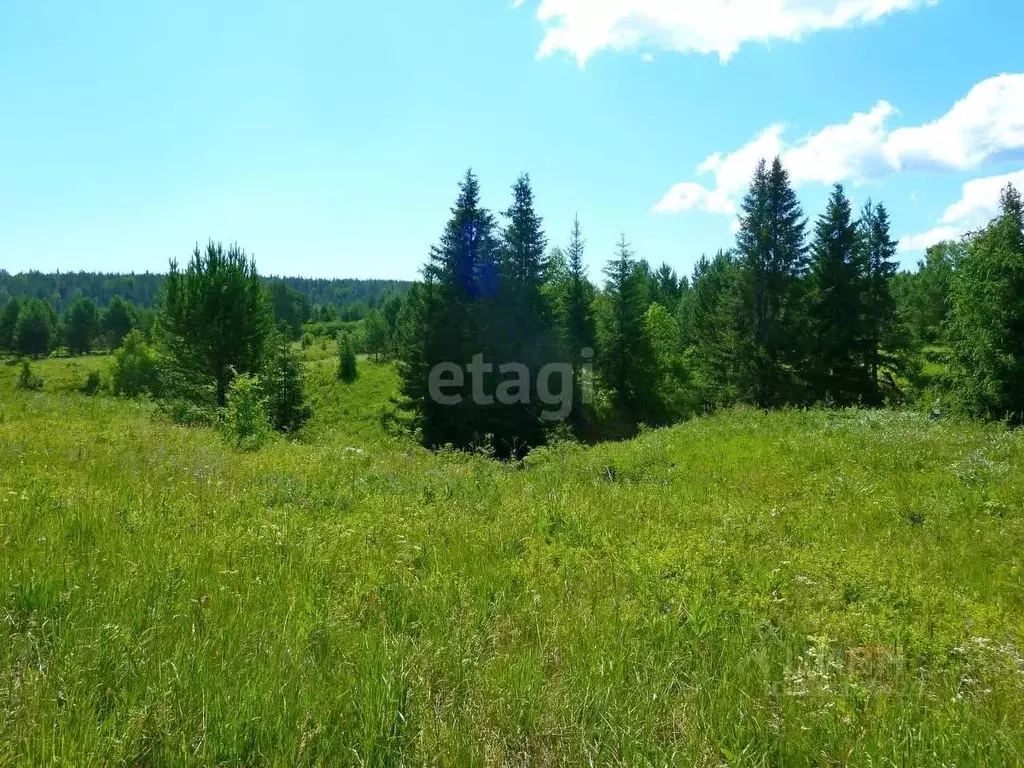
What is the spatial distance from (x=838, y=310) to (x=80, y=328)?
102 meters

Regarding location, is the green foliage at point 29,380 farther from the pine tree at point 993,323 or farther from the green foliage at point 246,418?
the pine tree at point 993,323

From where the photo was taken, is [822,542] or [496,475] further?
[496,475]

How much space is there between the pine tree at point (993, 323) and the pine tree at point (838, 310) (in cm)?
669

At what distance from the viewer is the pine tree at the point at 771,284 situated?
2995cm

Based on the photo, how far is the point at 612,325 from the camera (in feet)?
119

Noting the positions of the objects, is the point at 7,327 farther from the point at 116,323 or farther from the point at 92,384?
the point at 92,384

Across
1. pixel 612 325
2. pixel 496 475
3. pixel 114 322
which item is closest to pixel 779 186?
pixel 612 325

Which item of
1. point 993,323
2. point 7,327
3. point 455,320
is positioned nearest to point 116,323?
point 7,327

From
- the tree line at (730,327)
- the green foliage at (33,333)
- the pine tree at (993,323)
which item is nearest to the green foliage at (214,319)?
the tree line at (730,327)

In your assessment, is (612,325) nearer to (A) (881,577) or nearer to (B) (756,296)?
(B) (756,296)

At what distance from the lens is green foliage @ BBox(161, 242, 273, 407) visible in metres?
26.8

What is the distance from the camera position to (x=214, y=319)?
88.0 ft

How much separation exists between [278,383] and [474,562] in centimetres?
2607

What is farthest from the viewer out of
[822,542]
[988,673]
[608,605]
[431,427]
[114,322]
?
[114,322]
